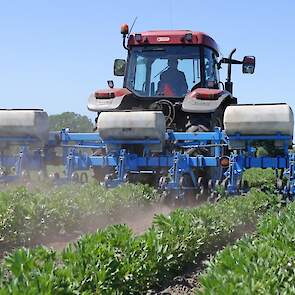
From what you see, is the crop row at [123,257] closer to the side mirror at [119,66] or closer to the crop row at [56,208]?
the crop row at [56,208]

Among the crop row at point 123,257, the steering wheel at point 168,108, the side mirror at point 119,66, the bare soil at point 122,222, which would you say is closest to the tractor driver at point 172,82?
the steering wheel at point 168,108

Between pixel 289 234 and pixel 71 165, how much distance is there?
4.54 m

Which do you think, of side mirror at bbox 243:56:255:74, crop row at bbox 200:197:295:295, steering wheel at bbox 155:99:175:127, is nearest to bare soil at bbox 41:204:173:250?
steering wheel at bbox 155:99:175:127

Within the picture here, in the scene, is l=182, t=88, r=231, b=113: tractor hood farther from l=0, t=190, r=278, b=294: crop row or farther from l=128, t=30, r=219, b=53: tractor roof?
l=0, t=190, r=278, b=294: crop row

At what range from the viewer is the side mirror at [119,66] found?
957cm

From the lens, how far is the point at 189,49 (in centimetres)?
911

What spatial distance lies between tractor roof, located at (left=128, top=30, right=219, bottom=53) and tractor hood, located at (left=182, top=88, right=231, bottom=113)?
879 millimetres

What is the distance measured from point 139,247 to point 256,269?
1.15m

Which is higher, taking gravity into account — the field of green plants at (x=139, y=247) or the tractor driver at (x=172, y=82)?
the tractor driver at (x=172, y=82)

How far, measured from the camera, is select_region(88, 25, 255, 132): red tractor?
352 inches

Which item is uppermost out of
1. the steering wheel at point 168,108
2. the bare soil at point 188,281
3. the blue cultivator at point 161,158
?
the steering wheel at point 168,108

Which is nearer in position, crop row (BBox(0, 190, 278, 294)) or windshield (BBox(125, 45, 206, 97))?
crop row (BBox(0, 190, 278, 294))

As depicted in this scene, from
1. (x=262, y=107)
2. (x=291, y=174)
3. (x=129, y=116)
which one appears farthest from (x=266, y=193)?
(x=129, y=116)

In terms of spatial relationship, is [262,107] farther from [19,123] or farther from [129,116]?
[19,123]
